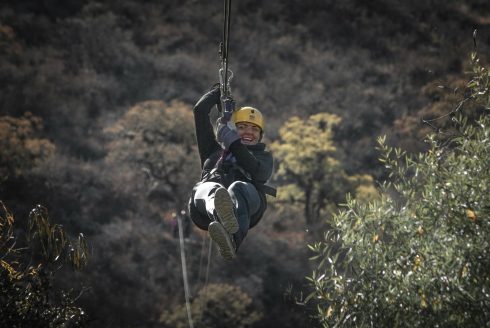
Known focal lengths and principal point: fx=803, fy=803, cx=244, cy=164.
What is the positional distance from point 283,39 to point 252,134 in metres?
51.1

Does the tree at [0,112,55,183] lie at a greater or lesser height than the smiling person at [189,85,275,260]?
greater

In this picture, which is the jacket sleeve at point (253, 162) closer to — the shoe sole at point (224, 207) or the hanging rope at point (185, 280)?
the shoe sole at point (224, 207)

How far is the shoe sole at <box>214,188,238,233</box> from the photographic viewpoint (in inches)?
355

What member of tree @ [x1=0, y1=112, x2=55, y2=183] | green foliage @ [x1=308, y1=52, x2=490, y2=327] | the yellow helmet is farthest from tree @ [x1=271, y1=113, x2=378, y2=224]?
green foliage @ [x1=308, y1=52, x2=490, y2=327]

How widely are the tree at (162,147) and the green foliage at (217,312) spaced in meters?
6.63

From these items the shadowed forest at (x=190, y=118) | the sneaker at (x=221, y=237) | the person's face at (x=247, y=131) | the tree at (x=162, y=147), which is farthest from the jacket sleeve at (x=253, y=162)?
the tree at (x=162, y=147)

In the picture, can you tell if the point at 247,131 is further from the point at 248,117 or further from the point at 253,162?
the point at 253,162

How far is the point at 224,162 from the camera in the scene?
32.8ft

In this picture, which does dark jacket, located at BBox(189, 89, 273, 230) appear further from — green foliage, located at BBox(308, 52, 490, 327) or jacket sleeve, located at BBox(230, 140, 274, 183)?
green foliage, located at BBox(308, 52, 490, 327)

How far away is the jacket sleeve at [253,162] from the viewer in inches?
384

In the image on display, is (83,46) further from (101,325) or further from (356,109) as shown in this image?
(101,325)

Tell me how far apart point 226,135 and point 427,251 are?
9.18 ft

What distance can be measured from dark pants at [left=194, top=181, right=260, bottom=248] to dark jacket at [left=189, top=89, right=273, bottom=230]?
0.71ft

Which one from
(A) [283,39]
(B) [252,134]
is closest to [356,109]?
(A) [283,39]
